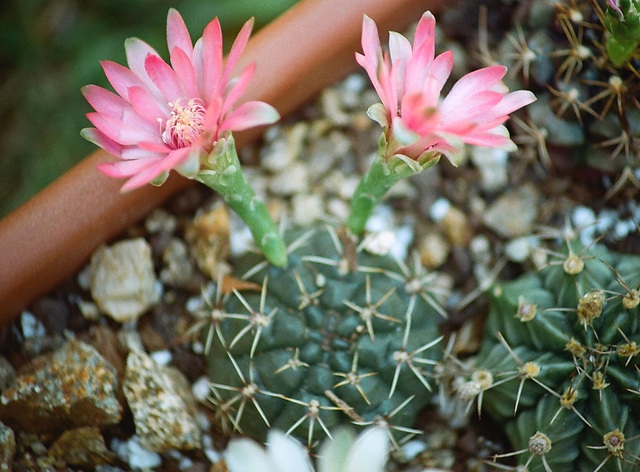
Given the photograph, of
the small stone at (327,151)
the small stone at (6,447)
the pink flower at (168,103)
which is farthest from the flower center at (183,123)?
the small stone at (6,447)

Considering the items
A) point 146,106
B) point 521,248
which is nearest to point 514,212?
point 521,248

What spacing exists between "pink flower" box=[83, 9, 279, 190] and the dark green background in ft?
1.61

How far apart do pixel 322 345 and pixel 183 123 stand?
1.17 feet

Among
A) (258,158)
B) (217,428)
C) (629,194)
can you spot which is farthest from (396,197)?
(217,428)

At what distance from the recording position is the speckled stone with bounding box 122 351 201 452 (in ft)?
→ 2.95

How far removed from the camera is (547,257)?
101 centimetres

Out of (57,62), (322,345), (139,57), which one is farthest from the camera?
(57,62)

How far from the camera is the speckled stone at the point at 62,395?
88 centimetres

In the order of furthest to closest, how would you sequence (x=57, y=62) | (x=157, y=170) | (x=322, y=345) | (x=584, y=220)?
(x=57, y=62), (x=584, y=220), (x=322, y=345), (x=157, y=170)

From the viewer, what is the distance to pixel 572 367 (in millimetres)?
764

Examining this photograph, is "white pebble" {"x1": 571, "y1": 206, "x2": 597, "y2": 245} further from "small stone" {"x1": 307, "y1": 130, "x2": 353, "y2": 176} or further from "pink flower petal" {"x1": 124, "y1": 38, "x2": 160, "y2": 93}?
"pink flower petal" {"x1": 124, "y1": 38, "x2": 160, "y2": 93}

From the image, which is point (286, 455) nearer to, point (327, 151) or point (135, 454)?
point (135, 454)

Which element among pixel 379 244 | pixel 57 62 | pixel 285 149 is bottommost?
pixel 379 244

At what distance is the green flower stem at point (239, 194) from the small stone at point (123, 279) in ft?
0.88
